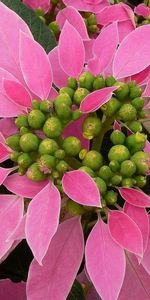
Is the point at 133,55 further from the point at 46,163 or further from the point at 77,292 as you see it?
the point at 77,292

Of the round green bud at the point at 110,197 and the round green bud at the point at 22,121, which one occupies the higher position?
the round green bud at the point at 22,121

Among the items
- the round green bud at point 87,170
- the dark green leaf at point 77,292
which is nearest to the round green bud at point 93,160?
the round green bud at point 87,170

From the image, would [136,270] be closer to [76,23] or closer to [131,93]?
[131,93]

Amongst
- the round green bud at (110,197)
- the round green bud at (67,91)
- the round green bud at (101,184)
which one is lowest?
the round green bud at (110,197)

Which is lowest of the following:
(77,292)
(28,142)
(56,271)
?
(77,292)

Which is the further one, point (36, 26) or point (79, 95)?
point (36, 26)

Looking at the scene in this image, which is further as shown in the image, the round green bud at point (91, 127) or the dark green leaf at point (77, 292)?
the dark green leaf at point (77, 292)

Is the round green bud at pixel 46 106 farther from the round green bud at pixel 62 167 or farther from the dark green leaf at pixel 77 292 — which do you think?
the dark green leaf at pixel 77 292

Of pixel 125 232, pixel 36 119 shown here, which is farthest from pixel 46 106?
pixel 125 232
